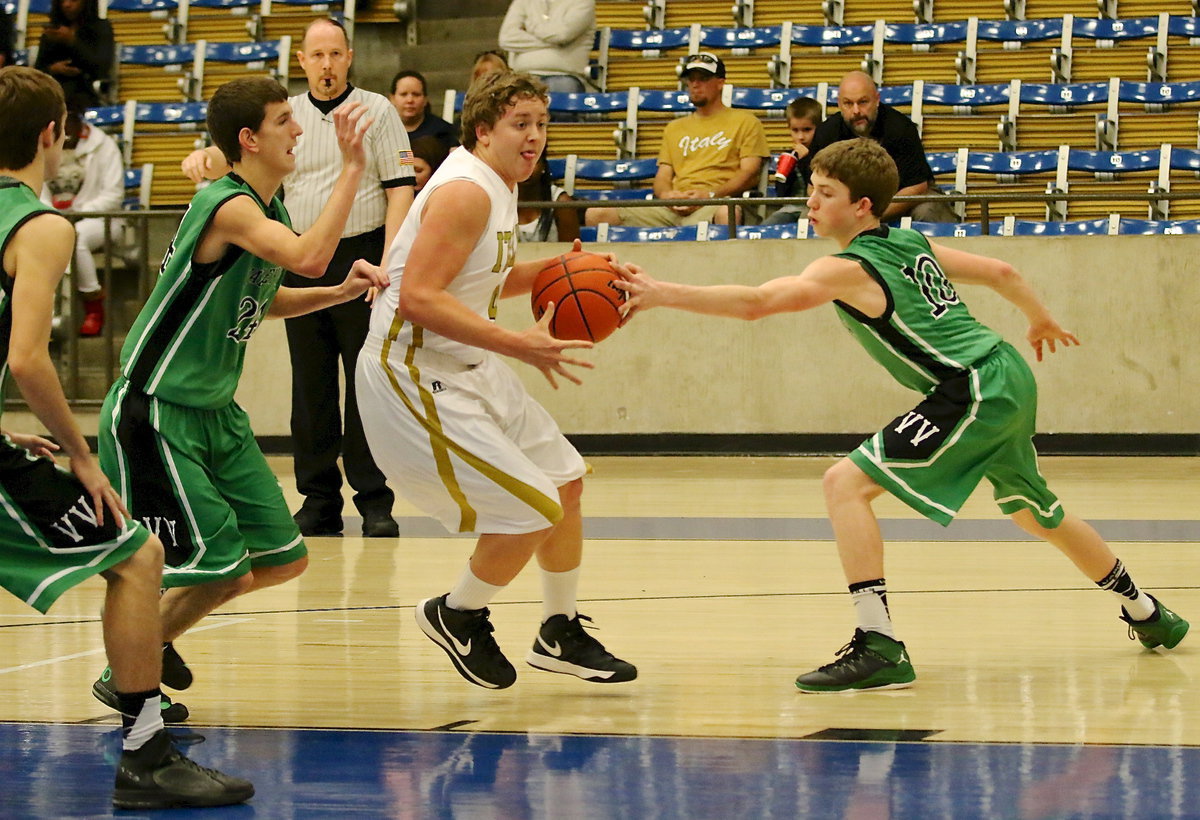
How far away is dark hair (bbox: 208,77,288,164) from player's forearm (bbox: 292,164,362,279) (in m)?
0.37

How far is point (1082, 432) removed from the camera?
Result: 9.98m

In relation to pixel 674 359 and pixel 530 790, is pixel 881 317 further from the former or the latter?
pixel 674 359

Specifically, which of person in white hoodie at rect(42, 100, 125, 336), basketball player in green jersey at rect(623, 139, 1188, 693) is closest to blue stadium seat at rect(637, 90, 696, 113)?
person in white hoodie at rect(42, 100, 125, 336)

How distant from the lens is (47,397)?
3.04 m

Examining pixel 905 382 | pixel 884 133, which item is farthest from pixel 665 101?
pixel 905 382

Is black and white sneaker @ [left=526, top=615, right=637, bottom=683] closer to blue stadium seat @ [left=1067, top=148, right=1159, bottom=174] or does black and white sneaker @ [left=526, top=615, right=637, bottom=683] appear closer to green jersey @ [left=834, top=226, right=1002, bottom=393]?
green jersey @ [left=834, top=226, right=1002, bottom=393]

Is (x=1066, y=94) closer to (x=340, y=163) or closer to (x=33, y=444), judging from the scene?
(x=340, y=163)

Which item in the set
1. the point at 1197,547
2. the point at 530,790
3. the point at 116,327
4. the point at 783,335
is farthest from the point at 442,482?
the point at 116,327

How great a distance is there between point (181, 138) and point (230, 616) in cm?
789

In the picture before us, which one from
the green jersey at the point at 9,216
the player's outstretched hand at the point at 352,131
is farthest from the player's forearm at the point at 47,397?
the player's outstretched hand at the point at 352,131

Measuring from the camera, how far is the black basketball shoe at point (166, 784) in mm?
3061

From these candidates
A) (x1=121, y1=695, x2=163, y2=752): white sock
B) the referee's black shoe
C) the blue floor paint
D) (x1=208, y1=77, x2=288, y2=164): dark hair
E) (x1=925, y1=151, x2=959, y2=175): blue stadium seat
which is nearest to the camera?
the blue floor paint

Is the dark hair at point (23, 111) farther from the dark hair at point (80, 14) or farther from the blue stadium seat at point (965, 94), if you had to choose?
the dark hair at point (80, 14)

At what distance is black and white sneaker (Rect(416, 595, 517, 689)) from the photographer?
4.09 m
